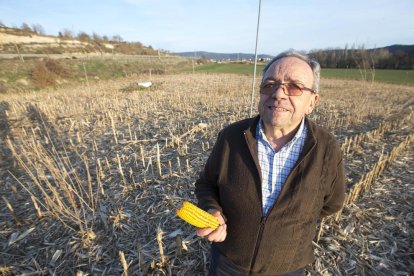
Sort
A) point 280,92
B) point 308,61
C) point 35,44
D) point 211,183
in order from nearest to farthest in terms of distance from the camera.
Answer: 1. point 280,92
2. point 308,61
3. point 211,183
4. point 35,44

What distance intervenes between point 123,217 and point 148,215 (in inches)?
14.6

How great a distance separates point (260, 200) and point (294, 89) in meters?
0.85

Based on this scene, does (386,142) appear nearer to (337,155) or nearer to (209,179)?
(337,155)

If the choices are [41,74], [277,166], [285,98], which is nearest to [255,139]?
[277,166]

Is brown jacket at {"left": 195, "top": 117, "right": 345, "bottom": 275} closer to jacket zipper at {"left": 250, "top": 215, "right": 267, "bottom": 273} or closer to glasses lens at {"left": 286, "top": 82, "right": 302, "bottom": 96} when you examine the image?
jacket zipper at {"left": 250, "top": 215, "right": 267, "bottom": 273}

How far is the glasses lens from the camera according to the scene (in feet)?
5.55

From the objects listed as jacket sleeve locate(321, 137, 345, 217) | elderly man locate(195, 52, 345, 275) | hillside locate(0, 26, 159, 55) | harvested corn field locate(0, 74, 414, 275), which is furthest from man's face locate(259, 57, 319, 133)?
hillside locate(0, 26, 159, 55)

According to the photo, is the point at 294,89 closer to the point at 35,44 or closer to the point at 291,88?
the point at 291,88

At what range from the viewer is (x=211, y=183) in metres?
2.07

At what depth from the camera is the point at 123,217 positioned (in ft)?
11.8

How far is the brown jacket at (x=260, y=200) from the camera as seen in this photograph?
173 cm

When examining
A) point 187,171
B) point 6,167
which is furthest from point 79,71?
point 187,171

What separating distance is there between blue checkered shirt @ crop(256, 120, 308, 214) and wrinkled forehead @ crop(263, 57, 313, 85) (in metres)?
0.38

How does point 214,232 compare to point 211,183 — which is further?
point 211,183
